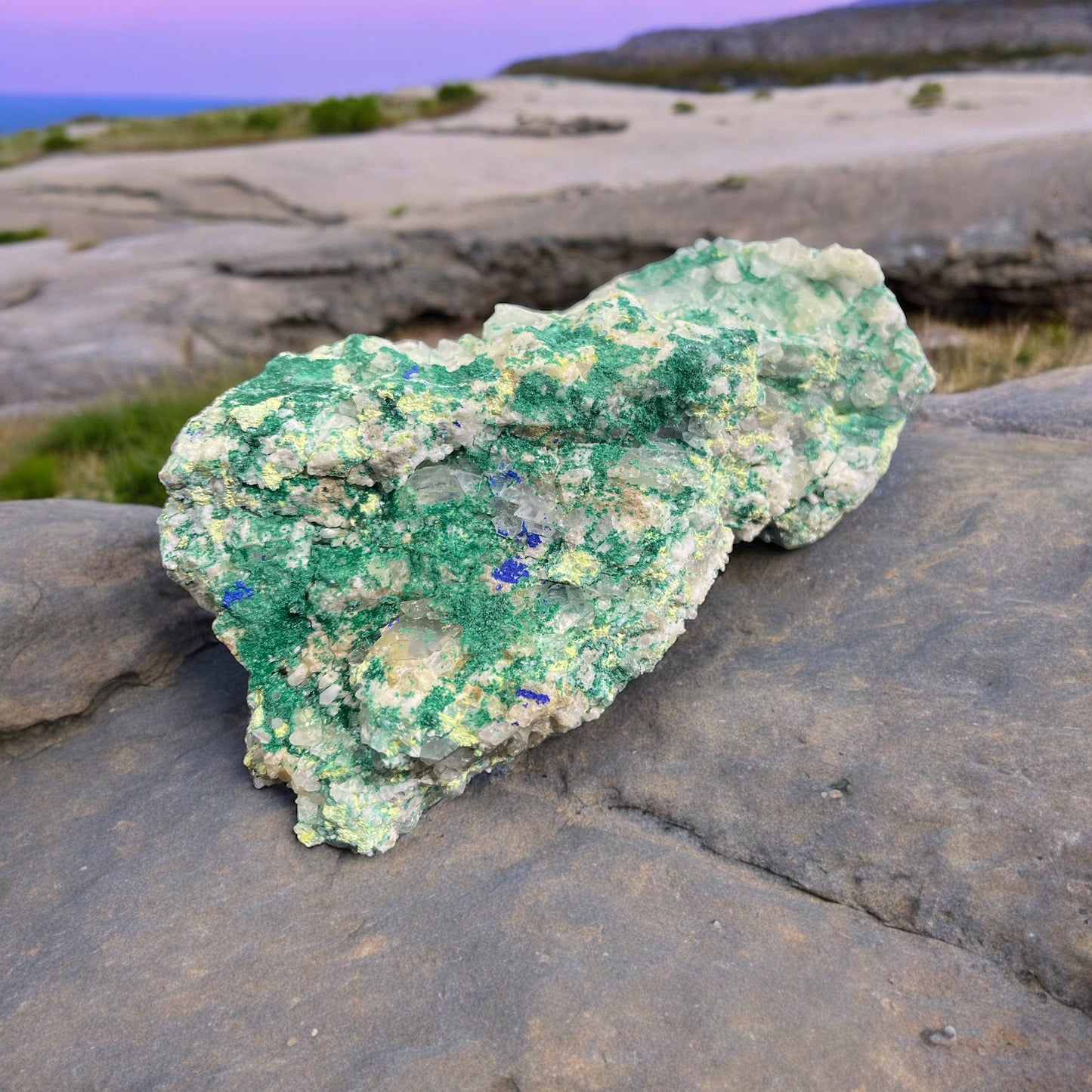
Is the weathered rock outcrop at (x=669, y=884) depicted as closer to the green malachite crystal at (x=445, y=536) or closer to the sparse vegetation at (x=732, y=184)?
the green malachite crystal at (x=445, y=536)

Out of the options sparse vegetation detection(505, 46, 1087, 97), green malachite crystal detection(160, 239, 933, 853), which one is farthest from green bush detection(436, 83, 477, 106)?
green malachite crystal detection(160, 239, 933, 853)

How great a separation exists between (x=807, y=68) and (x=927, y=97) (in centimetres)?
1672

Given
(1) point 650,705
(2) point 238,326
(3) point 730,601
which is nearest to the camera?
(1) point 650,705

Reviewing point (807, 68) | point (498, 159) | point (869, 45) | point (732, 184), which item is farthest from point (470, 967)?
point (869, 45)

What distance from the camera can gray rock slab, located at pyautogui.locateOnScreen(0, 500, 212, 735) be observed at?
8.77 feet

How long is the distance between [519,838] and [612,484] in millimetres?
920

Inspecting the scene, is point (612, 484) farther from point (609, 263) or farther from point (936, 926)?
point (609, 263)

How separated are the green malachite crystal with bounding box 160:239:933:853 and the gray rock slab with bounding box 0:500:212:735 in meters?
0.70

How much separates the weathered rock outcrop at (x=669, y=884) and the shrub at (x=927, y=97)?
13855 mm

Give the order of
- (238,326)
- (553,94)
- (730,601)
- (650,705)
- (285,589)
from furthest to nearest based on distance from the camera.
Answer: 1. (553,94)
2. (238,326)
3. (730,601)
4. (650,705)
5. (285,589)

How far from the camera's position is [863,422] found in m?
2.97

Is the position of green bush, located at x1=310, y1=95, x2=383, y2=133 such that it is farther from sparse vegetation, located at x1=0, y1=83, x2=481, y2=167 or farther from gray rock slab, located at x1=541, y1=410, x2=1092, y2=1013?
gray rock slab, located at x1=541, y1=410, x2=1092, y2=1013

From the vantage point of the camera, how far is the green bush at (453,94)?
19156 mm

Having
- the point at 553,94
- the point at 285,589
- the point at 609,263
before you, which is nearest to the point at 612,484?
the point at 285,589
